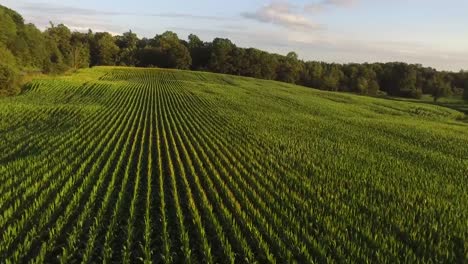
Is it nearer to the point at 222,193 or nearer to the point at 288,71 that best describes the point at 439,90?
the point at 288,71

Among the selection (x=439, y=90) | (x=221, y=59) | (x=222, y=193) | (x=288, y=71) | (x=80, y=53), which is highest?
(x=222, y=193)

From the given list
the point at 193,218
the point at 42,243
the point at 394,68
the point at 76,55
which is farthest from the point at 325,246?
the point at 394,68

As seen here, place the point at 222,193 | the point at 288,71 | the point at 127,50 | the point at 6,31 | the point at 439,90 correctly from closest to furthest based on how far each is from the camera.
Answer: the point at 222,193, the point at 6,31, the point at 439,90, the point at 288,71, the point at 127,50

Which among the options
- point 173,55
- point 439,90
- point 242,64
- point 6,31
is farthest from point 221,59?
point 439,90

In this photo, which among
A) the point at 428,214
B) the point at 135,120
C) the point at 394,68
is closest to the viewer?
the point at 428,214

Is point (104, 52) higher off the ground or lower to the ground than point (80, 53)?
higher

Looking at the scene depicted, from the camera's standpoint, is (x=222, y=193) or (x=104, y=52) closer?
(x=222, y=193)

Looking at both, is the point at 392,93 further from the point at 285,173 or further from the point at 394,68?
the point at 285,173

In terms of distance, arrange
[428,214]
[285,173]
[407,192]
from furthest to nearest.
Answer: [285,173] → [407,192] → [428,214]

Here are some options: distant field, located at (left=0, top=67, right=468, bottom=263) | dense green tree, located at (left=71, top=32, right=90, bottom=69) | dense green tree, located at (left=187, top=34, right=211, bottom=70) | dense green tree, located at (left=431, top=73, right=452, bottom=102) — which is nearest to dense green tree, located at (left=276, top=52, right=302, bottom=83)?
dense green tree, located at (left=187, top=34, right=211, bottom=70)
